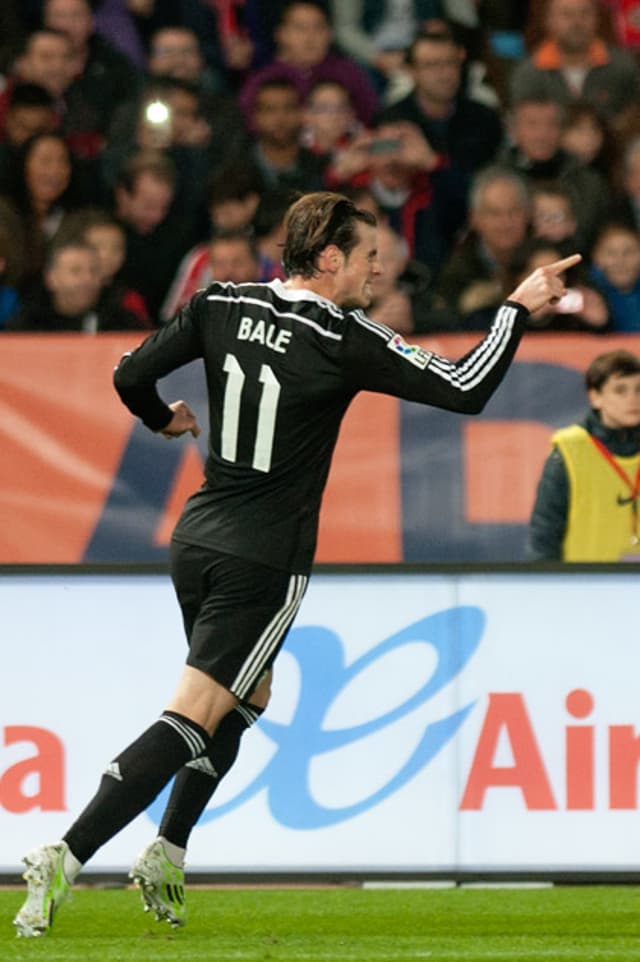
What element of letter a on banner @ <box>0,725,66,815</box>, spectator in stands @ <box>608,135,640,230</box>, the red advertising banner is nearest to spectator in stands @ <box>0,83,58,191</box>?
the red advertising banner

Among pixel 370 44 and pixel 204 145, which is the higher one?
pixel 370 44

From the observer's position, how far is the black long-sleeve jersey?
5738 millimetres

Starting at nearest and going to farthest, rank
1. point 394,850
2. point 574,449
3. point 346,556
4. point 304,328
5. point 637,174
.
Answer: point 304,328 < point 394,850 < point 574,449 < point 346,556 < point 637,174

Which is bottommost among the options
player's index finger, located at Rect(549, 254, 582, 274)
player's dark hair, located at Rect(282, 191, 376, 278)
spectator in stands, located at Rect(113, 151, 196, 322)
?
player's index finger, located at Rect(549, 254, 582, 274)

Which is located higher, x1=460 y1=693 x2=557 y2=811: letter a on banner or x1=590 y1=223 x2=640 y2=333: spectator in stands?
x1=590 y1=223 x2=640 y2=333: spectator in stands

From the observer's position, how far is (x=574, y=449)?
8594mm

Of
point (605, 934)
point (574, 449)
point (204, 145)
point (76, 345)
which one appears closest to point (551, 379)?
point (574, 449)

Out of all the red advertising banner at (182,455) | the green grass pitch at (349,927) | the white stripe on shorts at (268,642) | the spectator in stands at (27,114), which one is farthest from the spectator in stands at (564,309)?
the white stripe on shorts at (268,642)

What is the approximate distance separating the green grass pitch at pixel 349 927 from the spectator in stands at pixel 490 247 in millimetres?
3423

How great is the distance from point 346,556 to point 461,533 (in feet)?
1.72

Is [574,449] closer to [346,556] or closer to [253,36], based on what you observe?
[346,556]

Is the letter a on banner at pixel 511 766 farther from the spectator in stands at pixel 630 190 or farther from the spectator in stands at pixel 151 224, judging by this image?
the spectator in stands at pixel 630 190

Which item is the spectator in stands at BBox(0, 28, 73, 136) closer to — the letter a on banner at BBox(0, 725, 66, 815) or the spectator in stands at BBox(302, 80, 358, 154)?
the spectator in stands at BBox(302, 80, 358, 154)

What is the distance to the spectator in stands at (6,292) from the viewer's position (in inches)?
396
